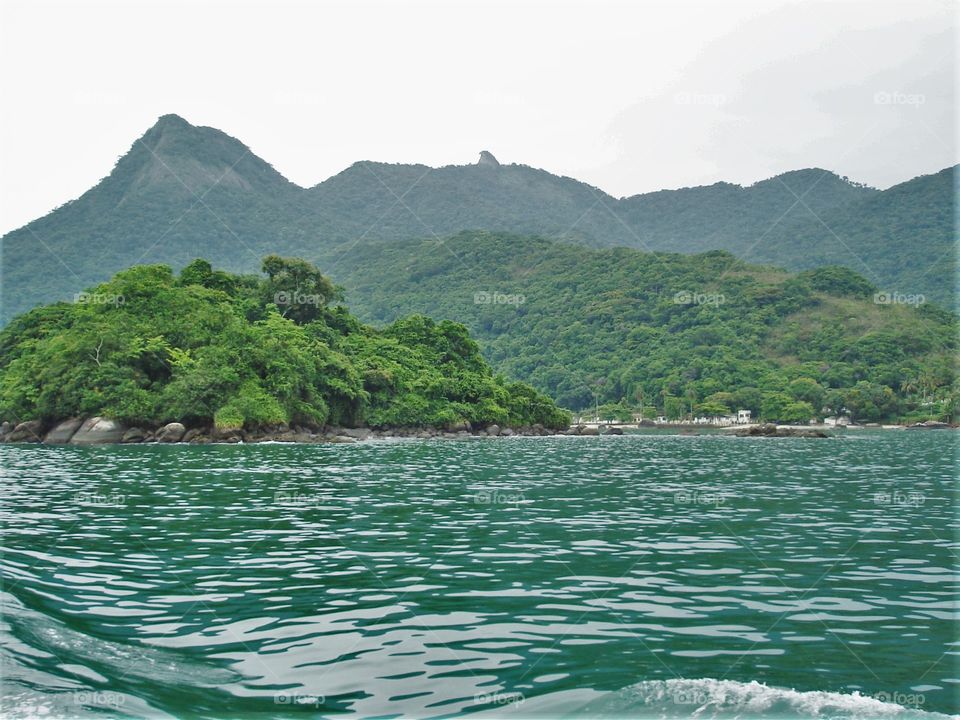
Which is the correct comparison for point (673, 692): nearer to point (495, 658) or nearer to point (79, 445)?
point (495, 658)

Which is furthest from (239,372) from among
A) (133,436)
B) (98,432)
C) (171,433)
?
(98,432)

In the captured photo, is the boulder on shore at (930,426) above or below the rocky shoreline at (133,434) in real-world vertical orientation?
below

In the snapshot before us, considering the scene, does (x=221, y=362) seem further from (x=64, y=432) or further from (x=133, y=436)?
(x=64, y=432)

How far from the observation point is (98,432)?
72.3m

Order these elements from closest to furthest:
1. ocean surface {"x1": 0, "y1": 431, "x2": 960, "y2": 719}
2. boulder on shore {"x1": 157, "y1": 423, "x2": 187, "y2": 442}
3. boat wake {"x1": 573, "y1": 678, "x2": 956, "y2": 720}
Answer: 1. boat wake {"x1": 573, "y1": 678, "x2": 956, "y2": 720}
2. ocean surface {"x1": 0, "y1": 431, "x2": 960, "y2": 719}
3. boulder on shore {"x1": 157, "y1": 423, "x2": 187, "y2": 442}

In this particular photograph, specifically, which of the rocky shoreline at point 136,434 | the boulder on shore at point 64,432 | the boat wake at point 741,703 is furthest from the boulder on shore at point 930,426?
the boat wake at point 741,703

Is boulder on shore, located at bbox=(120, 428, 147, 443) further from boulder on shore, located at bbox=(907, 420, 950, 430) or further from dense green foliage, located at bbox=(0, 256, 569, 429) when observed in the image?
boulder on shore, located at bbox=(907, 420, 950, 430)

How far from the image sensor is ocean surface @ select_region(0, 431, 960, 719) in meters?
9.30

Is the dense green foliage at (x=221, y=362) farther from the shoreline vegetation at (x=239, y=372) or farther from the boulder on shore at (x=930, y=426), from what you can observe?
the boulder on shore at (x=930, y=426)

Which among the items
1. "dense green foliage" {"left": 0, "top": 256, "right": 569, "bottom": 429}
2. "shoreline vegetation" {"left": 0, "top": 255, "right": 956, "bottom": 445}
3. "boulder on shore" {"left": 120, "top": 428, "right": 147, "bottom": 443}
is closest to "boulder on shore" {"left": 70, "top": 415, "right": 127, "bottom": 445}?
"shoreline vegetation" {"left": 0, "top": 255, "right": 956, "bottom": 445}

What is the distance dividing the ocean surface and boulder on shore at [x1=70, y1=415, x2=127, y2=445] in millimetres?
47780

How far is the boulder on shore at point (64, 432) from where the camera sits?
2936 inches

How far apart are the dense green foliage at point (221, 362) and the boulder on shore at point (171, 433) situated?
86.0 inches

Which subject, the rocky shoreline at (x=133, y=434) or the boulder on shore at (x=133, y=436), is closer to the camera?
the rocky shoreline at (x=133, y=434)
